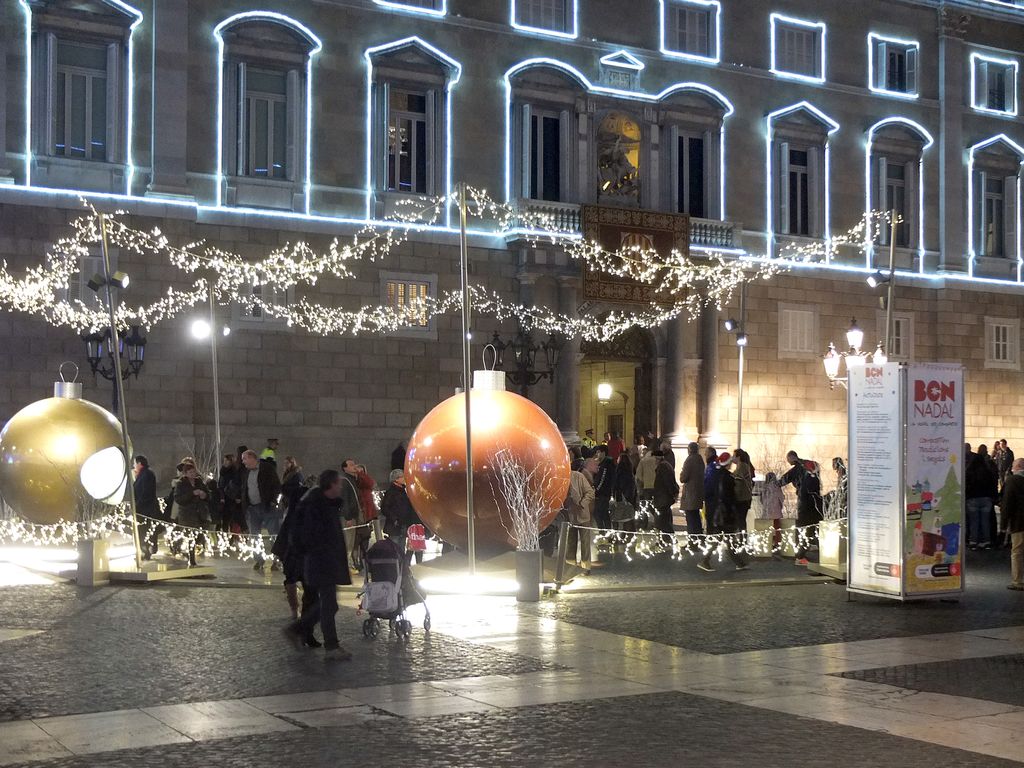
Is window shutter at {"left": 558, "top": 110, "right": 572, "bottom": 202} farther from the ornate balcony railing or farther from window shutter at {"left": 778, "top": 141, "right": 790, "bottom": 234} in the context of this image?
window shutter at {"left": 778, "top": 141, "right": 790, "bottom": 234}

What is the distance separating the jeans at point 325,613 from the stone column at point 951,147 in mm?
30255

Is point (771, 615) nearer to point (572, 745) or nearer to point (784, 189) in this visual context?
point (572, 745)

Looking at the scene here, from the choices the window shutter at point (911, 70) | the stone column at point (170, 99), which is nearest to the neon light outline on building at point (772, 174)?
the window shutter at point (911, 70)

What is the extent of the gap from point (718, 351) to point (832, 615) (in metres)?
20.3

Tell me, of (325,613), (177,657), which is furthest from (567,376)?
(177,657)

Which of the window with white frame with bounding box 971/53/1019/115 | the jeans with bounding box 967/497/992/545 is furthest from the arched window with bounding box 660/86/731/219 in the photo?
the jeans with bounding box 967/497/992/545

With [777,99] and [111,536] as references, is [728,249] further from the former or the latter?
[111,536]

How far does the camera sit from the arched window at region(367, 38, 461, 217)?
102 feet

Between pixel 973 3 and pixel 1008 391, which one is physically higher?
pixel 973 3

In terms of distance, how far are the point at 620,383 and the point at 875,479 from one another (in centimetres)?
2249

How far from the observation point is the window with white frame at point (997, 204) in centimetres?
3975

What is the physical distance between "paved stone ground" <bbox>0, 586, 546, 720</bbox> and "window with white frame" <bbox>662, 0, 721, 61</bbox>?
23.5 metres

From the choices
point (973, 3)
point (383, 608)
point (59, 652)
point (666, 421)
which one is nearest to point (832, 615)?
point (383, 608)

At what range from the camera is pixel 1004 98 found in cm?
4050
